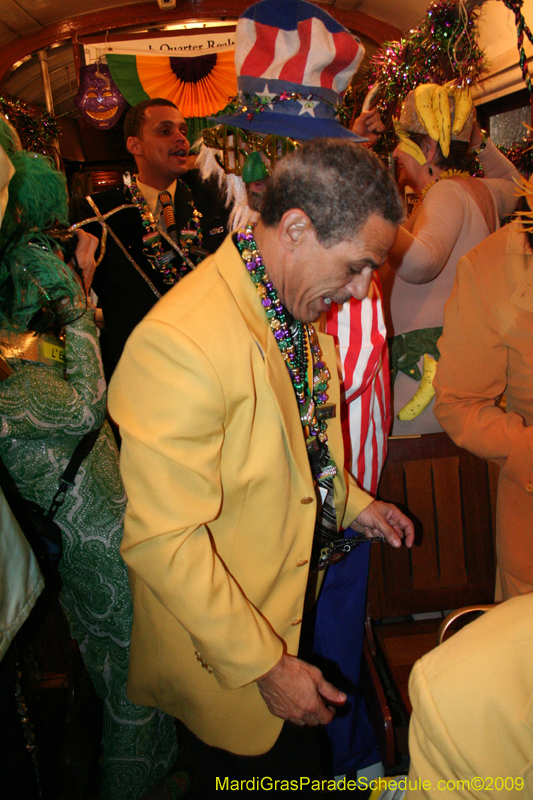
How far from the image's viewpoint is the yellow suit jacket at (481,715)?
0.63m

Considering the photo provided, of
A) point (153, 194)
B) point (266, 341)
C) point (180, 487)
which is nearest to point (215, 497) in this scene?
point (180, 487)

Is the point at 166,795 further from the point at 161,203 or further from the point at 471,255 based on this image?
the point at 161,203

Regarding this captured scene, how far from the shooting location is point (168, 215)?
232 cm

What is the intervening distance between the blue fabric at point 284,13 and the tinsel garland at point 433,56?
3.62 feet

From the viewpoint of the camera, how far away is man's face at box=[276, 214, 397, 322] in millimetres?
957

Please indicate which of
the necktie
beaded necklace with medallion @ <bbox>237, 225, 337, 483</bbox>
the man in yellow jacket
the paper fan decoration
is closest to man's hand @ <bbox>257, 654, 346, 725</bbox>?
the man in yellow jacket

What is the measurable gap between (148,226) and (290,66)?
1.09 m

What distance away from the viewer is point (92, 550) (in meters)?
1.48

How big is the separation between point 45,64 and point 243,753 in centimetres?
698

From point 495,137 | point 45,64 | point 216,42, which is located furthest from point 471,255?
point 45,64

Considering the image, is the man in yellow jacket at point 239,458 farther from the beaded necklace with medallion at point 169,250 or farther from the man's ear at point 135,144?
the man's ear at point 135,144

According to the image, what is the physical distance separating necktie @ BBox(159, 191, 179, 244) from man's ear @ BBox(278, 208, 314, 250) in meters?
1.42

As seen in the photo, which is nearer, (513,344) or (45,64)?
(513,344)

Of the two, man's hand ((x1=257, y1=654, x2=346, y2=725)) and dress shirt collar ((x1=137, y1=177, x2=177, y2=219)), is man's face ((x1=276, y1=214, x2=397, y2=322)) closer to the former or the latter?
man's hand ((x1=257, y1=654, x2=346, y2=725))
